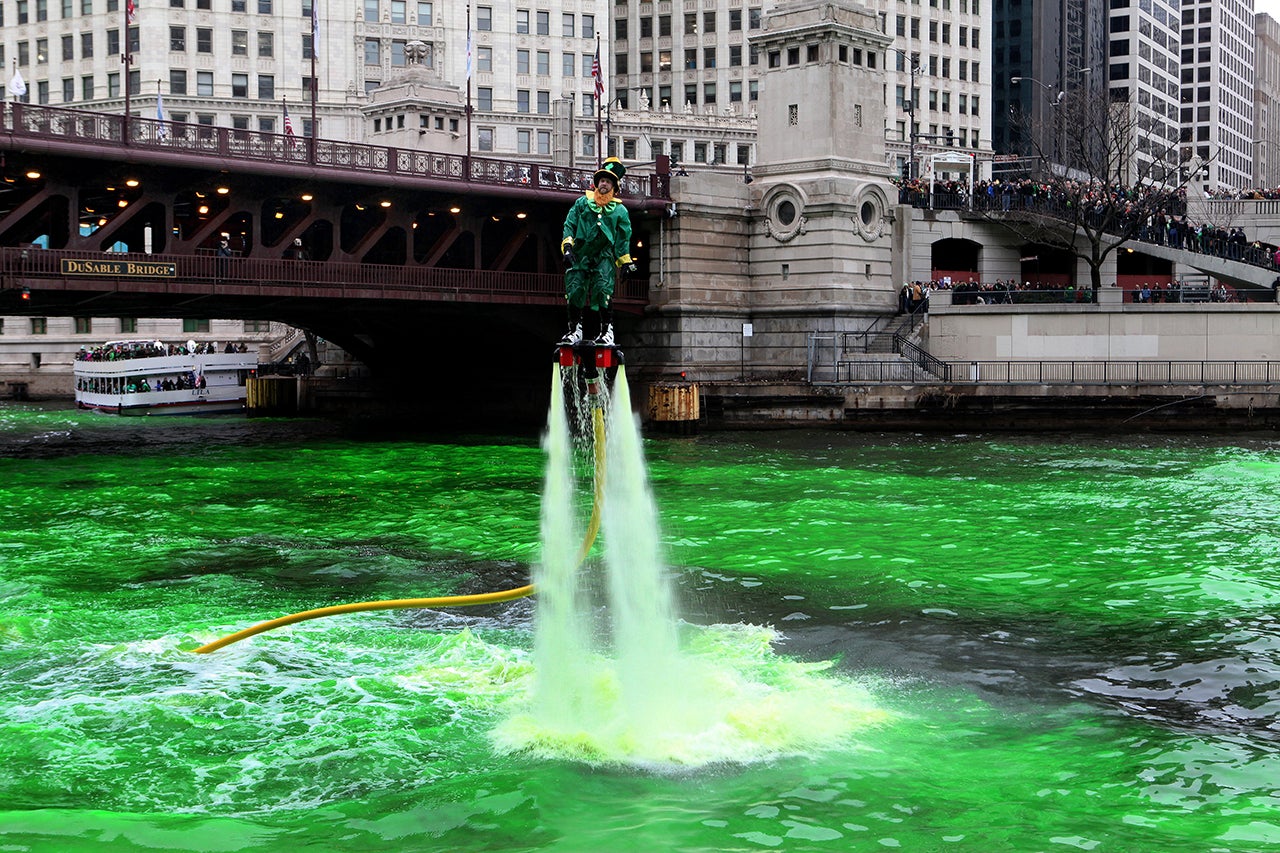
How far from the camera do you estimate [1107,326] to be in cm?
6203

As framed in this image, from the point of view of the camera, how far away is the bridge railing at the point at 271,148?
44.9 metres

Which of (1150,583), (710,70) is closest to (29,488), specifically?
(1150,583)

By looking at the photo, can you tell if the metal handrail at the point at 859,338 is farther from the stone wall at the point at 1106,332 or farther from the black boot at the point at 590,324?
the black boot at the point at 590,324

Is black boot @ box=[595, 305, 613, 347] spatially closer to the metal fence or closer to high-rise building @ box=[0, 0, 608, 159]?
the metal fence

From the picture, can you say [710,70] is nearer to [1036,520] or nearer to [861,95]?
[861,95]

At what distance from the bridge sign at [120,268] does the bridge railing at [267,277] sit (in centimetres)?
3

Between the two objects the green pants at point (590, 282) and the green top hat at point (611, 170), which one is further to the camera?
the green pants at point (590, 282)

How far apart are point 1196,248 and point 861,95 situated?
20.3 meters

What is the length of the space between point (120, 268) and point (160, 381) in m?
37.6

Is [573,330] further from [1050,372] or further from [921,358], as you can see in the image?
[1050,372]

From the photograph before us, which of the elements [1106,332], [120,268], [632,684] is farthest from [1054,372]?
[632,684]

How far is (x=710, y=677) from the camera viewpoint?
58.6ft

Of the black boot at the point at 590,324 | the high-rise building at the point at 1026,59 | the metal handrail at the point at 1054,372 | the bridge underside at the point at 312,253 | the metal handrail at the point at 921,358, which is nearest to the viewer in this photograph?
the black boot at the point at 590,324

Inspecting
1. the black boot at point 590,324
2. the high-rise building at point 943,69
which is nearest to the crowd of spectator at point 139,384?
the black boot at point 590,324
